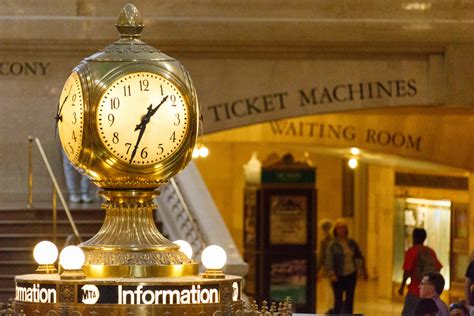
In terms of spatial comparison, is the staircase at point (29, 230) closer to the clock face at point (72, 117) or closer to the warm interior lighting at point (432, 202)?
the warm interior lighting at point (432, 202)

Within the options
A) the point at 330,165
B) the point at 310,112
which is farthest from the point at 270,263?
the point at 330,165

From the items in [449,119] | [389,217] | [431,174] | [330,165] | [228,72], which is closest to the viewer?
[228,72]

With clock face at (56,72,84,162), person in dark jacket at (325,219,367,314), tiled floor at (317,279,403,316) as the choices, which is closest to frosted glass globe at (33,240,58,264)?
clock face at (56,72,84,162)

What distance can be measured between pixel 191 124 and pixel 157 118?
127 millimetres

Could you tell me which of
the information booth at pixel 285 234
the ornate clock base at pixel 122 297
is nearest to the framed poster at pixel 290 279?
the information booth at pixel 285 234

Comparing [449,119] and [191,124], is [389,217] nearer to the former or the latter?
[449,119]

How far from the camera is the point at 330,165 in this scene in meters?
32.5

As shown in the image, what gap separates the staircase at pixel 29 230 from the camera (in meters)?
16.5

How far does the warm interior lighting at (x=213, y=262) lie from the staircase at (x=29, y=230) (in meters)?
10.7

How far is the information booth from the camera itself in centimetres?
2141

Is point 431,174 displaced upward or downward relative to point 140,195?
upward

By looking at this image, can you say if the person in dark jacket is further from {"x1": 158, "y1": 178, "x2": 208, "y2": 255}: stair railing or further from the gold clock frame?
the gold clock frame

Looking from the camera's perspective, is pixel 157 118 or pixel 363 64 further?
pixel 363 64

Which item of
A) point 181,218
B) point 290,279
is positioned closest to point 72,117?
point 181,218
